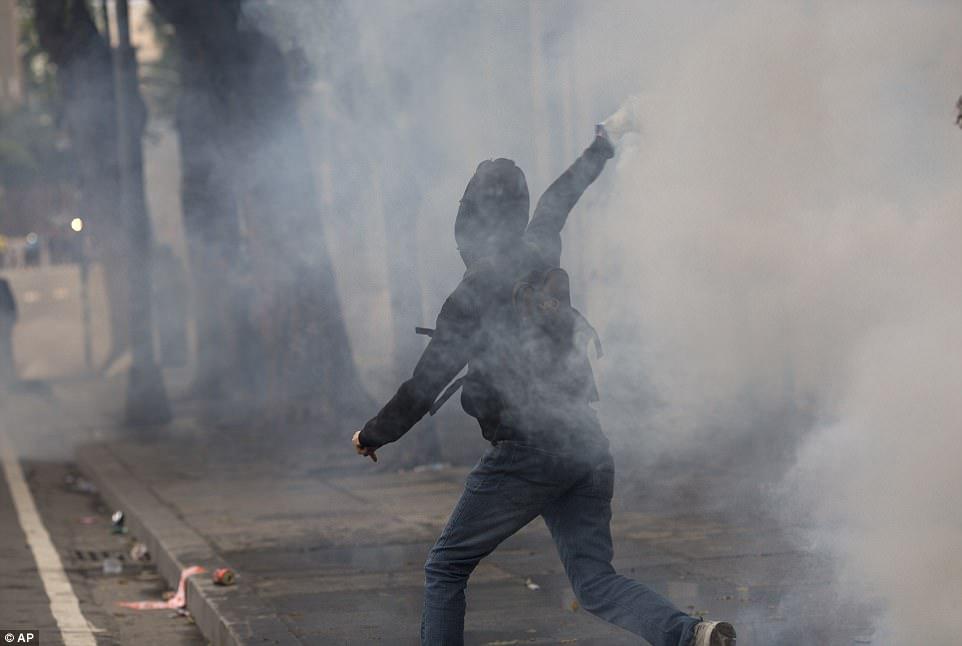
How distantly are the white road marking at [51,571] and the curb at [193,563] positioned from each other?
452 mm

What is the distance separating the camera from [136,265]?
1413 cm

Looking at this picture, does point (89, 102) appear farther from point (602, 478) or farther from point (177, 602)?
point (602, 478)

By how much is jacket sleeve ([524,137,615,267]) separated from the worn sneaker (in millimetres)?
1059

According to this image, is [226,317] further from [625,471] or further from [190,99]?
[625,471]

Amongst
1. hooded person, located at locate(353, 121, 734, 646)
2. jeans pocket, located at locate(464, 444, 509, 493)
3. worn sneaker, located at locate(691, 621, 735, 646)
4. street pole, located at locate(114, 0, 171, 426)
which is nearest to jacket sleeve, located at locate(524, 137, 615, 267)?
hooded person, located at locate(353, 121, 734, 646)

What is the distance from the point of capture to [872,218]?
17.1 ft

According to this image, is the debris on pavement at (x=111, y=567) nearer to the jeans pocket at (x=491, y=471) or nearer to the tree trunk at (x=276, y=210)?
the tree trunk at (x=276, y=210)

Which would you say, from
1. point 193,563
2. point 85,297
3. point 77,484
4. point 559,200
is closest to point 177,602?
point 193,563

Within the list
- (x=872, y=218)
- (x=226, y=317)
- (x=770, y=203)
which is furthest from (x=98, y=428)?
(x=872, y=218)

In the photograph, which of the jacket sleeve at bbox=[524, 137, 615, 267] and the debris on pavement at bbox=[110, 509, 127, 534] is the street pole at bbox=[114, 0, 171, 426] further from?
the jacket sleeve at bbox=[524, 137, 615, 267]

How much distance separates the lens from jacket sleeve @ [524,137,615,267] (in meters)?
4.34

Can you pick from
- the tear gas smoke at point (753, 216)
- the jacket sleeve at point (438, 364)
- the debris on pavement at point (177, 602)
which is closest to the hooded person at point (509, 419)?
the jacket sleeve at point (438, 364)

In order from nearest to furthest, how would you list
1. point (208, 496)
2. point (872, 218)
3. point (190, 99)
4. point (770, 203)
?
1. point (872, 218)
2. point (770, 203)
3. point (208, 496)
4. point (190, 99)

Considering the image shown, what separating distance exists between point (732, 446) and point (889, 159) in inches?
143
